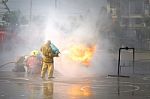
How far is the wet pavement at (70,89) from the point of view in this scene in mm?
9477

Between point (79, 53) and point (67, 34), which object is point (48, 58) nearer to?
point (79, 53)

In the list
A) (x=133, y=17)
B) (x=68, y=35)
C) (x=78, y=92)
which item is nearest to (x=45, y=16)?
(x=68, y=35)

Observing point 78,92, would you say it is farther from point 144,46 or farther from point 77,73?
point 144,46

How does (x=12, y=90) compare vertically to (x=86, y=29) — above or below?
below

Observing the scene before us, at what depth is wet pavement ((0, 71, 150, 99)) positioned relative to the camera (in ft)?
31.1

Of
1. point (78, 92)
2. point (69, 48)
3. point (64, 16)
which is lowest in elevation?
point (78, 92)

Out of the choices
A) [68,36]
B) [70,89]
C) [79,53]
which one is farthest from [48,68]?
[68,36]

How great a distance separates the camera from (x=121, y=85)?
11.8 metres

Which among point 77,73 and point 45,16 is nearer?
point 77,73

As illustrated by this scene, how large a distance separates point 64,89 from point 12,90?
1.44 metres

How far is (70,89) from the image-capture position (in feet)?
34.8

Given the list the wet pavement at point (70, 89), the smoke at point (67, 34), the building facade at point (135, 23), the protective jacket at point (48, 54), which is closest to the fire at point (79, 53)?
the smoke at point (67, 34)

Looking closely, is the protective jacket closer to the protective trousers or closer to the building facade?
the protective trousers

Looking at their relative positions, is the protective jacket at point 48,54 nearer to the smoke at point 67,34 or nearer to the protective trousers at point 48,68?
the protective trousers at point 48,68
